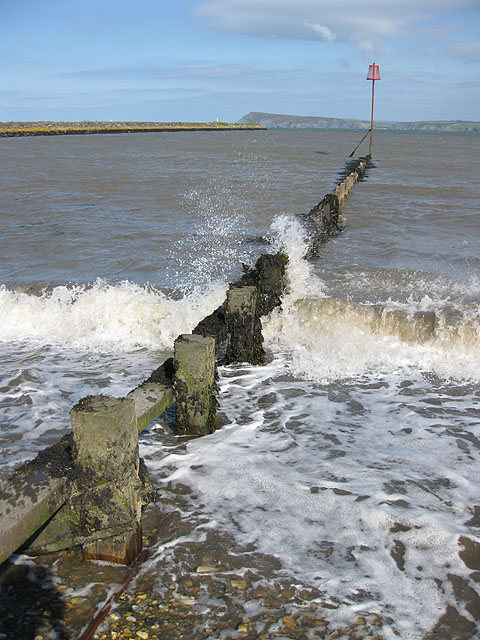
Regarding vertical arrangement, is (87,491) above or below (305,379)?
above

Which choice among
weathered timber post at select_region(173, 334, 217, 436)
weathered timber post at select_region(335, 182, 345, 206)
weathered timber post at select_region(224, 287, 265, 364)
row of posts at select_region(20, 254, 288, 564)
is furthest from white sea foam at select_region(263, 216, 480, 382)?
weathered timber post at select_region(335, 182, 345, 206)

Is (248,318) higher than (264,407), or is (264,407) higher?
(248,318)

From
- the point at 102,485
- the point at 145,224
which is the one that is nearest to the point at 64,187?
the point at 145,224

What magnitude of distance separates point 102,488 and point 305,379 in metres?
3.42

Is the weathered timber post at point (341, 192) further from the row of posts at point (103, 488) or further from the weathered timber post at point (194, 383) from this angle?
the row of posts at point (103, 488)

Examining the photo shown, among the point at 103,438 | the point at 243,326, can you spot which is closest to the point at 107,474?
the point at 103,438

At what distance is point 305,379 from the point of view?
5980 mm

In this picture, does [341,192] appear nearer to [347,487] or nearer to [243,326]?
[243,326]

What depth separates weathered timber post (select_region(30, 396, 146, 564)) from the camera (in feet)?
9.11

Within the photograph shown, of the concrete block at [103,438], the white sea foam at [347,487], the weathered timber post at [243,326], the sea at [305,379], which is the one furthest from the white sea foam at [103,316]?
the concrete block at [103,438]

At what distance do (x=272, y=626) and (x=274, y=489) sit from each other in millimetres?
1215

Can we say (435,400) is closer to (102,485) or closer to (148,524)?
(148,524)

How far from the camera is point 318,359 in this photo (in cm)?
654

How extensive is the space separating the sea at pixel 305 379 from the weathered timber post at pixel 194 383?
18 cm
